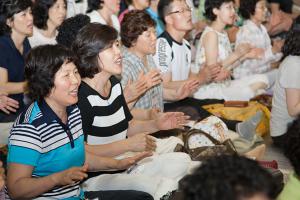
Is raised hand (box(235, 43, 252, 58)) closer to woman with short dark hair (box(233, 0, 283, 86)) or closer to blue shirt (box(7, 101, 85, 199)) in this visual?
woman with short dark hair (box(233, 0, 283, 86))

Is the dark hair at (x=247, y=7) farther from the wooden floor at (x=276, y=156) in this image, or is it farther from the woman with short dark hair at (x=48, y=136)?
the woman with short dark hair at (x=48, y=136)

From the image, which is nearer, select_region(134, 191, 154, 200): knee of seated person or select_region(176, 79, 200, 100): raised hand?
select_region(134, 191, 154, 200): knee of seated person

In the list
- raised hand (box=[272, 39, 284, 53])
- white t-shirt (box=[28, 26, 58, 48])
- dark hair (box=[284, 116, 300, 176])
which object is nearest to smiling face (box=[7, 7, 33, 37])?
white t-shirt (box=[28, 26, 58, 48])

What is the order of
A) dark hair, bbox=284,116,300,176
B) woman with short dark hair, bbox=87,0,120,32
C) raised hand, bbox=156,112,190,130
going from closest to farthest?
dark hair, bbox=284,116,300,176 → raised hand, bbox=156,112,190,130 → woman with short dark hair, bbox=87,0,120,32

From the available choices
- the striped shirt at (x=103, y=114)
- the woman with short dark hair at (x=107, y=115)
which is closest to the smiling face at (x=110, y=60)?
the woman with short dark hair at (x=107, y=115)

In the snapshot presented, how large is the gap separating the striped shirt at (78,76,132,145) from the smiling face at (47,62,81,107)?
382 mm

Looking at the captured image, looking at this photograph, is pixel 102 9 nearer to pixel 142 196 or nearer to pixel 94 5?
pixel 94 5

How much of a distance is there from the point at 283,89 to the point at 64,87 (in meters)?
1.67

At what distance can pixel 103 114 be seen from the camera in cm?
274

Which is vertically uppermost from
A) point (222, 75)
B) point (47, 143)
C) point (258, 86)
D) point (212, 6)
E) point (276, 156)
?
point (212, 6)

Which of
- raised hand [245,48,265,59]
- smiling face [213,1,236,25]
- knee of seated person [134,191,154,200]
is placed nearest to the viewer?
knee of seated person [134,191,154,200]

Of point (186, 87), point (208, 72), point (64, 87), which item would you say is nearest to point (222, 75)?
point (208, 72)

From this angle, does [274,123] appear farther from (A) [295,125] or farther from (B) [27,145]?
(B) [27,145]

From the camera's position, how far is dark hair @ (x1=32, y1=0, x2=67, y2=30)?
4055 millimetres
